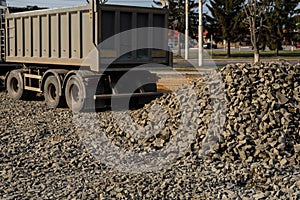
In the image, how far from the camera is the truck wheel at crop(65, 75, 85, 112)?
44.3 ft

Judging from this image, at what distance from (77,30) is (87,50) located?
731mm

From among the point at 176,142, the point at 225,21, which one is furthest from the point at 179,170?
the point at 225,21

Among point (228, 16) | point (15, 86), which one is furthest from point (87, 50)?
point (228, 16)

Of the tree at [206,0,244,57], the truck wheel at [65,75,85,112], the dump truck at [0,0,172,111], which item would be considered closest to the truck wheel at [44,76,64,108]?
the dump truck at [0,0,172,111]

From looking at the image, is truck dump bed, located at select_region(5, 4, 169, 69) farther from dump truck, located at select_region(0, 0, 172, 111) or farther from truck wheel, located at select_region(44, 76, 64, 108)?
truck wheel, located at select_region(44, 76, 64, 108)

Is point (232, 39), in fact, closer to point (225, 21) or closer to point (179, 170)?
point (225, 21)

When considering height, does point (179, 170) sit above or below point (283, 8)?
below

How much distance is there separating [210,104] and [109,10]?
4961mm

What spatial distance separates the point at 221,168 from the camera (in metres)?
7.79

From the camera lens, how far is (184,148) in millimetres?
8602

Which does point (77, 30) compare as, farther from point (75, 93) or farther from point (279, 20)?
point (279, 20)

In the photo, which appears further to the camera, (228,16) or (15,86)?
(228,16)

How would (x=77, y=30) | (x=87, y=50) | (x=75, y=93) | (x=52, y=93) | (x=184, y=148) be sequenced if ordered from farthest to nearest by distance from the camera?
(x=52, y=93) < (x=75, y=93) < (x=77, y=30) < (x=87, y=50) < (x=184, y=148)

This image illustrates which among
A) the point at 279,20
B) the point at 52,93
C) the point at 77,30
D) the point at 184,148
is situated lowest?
the point at 184,148
